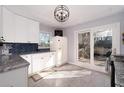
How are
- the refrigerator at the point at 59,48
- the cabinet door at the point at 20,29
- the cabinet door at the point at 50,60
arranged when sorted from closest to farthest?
the cabinet door at the point at 20,29
the cabinet door at the point at 50,60
the refrigerator at the point at 59,48

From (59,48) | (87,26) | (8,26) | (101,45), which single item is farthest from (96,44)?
(8,26)

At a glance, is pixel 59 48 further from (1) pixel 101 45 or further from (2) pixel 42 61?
(1) pixel 101 45

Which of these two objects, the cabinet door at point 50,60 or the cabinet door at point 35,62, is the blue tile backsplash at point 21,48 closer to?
the cabinet door at point 35,62

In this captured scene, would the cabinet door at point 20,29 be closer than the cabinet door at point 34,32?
Yes

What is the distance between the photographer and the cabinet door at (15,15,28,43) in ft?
10.8

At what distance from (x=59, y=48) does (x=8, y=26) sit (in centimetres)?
277

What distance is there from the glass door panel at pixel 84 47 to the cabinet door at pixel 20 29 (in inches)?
112

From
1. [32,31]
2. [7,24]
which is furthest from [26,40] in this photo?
[7,24]

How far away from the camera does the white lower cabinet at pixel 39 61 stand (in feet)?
11.5

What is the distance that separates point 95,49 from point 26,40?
116 inches

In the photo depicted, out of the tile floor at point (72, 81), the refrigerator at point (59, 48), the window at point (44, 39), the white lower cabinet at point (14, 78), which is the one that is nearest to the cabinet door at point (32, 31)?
the window at point (44, 39)

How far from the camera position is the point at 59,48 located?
515cm
